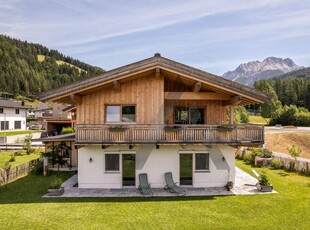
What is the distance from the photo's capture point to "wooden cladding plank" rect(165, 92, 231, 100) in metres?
16.1

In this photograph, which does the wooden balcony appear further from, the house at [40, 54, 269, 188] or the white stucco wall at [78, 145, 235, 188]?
the white stucco wall at [78, 145, 235, 188]

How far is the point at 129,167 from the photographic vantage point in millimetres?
16016

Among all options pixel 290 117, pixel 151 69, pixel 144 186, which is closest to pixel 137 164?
pixel 144 186

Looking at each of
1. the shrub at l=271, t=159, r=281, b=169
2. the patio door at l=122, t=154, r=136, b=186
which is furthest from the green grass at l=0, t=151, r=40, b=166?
the shrub at l=271, t=159, r=281, b=169

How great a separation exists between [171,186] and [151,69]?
684cm

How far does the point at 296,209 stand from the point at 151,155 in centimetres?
786

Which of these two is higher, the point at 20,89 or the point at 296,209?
the point at 20,89

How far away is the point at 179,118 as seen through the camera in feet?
57.0

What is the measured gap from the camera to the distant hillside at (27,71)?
126562mm

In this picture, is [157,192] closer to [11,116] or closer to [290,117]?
[11,116]

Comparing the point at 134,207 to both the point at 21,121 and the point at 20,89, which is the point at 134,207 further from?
the point at 20,89

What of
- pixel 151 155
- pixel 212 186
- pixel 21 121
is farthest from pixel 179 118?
pixel 21 121

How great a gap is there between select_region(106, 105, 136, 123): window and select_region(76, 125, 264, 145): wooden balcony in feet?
3.70

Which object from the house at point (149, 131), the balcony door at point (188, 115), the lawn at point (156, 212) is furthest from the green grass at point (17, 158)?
the balcony door at point (188, 115)
